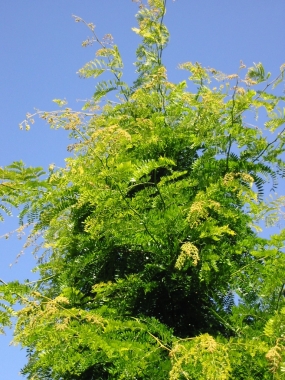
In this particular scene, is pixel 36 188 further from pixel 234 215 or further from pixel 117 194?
pixel 234 215

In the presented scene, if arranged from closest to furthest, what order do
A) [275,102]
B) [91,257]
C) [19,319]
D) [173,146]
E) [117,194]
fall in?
[19,319]
[117,194]
[91,257]
[275,102]
[173,146]

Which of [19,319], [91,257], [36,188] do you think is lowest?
[19,319]

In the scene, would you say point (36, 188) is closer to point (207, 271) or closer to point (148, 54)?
point (207, 271)

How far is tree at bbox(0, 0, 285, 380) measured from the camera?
230cm

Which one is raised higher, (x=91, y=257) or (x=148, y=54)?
(x=148, y=54)

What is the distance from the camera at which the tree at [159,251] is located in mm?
2299

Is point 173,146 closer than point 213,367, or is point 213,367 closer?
point 213,367

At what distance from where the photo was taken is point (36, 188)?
3.29m

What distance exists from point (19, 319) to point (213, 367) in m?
0.92

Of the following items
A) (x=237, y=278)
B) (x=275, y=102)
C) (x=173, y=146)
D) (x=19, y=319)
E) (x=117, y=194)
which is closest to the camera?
(x=19, y=319)

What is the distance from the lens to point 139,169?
2916 millimetres

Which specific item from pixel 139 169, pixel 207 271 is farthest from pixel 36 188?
pixel 207 271

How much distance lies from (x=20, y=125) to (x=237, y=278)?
158 centimetres

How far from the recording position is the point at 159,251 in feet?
9.20
